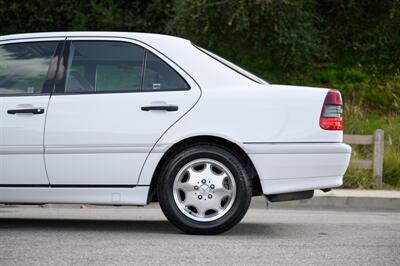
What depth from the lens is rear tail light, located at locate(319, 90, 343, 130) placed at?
7.42 meters

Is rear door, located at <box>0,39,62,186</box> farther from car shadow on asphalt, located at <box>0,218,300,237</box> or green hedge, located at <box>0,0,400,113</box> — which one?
green hedge, located at <box>0,0,400,113</box>

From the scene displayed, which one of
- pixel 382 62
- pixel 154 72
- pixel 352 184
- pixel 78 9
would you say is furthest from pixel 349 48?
pixel 154 72

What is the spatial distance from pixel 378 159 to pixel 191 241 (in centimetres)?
682

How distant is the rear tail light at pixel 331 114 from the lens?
7422 mm

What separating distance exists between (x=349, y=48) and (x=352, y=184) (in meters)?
8.26

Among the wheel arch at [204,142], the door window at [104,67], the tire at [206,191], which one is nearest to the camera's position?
the tire at [206,191]

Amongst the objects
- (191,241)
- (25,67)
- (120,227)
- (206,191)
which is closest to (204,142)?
(206,191)

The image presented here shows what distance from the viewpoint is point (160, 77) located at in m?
7.63

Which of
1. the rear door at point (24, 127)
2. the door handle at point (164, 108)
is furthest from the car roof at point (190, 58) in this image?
the rear door at point (24, 127)

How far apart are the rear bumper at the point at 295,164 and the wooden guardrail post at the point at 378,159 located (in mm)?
5998

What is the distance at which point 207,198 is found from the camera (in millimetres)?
7348

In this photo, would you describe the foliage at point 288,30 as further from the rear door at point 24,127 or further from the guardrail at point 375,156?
the rear door at point 24,127

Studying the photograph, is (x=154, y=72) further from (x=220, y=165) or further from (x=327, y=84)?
(x=327, y=84)

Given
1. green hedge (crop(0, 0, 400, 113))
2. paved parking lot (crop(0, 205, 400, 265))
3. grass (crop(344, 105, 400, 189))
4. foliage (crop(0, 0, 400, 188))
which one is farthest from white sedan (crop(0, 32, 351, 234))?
green hedge (crop(0, 0, 400, 113))
